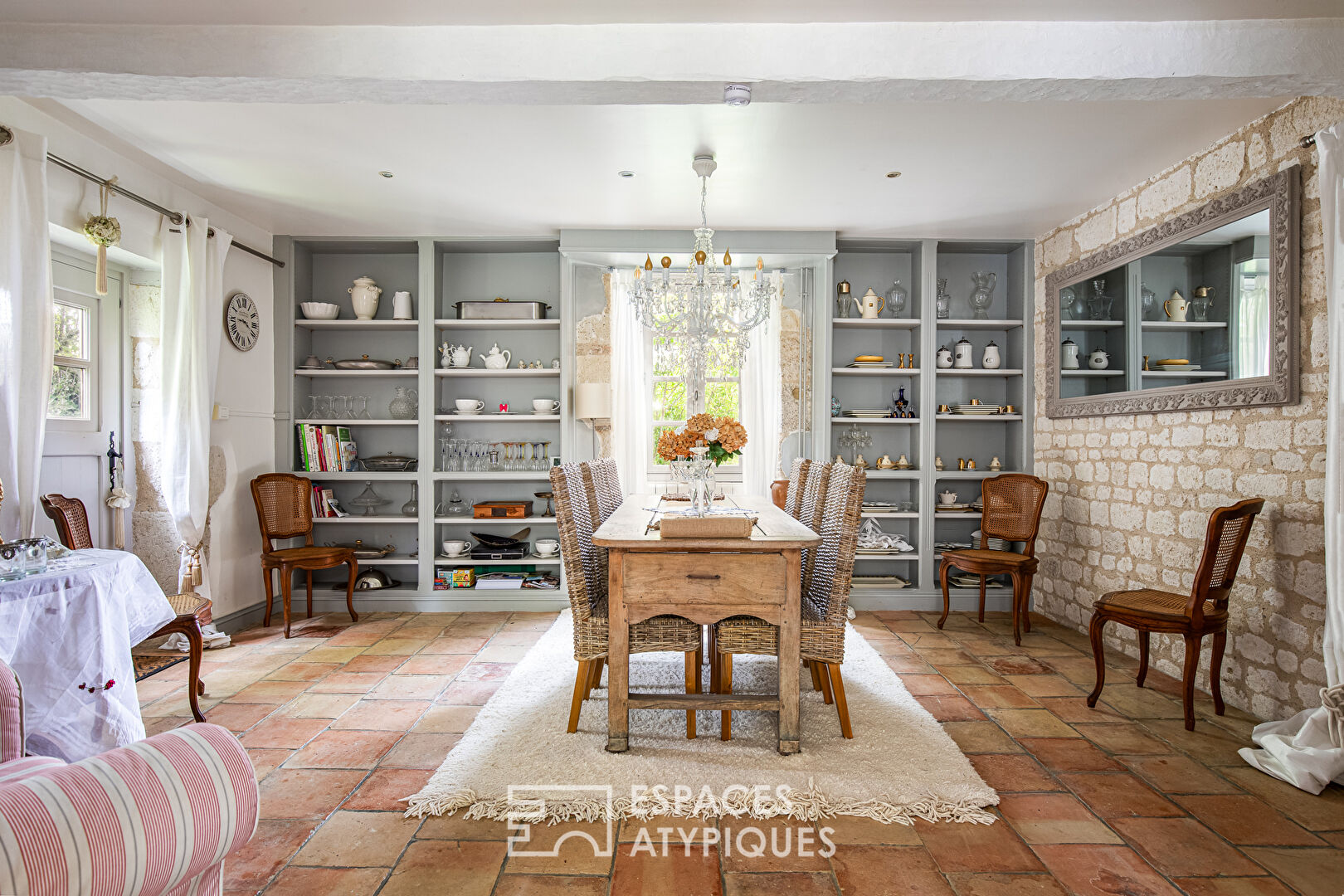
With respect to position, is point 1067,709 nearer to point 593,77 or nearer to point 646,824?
point 646,824

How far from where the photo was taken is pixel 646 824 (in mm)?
2182

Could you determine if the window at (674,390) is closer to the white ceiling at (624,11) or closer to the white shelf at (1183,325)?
the white shelf at (1183,325)

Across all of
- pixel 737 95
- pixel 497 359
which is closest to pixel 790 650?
pixel 737 95

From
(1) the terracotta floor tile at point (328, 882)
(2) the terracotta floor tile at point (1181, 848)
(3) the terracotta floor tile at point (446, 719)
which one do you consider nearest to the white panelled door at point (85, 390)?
(3) the terracotta floor tile at point (446, 719)

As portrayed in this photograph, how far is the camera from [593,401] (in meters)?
4.89

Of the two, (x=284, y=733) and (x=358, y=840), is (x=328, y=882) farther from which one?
(x=284, y=733)

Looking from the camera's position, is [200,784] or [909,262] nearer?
[200,784]

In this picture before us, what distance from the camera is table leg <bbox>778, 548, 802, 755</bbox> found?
8.61 feet

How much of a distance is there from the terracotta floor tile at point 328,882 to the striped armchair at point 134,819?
71 cm

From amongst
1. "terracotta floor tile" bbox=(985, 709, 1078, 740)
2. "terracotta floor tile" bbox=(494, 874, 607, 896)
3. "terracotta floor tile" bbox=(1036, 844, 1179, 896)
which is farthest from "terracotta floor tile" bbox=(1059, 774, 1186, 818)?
"terracotta floor tile" bbox=(494, 874, 607, 896)

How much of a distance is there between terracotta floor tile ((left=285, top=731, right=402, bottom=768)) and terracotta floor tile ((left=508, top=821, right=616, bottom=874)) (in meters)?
0.85

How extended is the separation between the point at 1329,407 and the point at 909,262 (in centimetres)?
313

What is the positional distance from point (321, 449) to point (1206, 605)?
5.21 metres

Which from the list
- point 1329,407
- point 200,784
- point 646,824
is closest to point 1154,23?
point 1329,407
